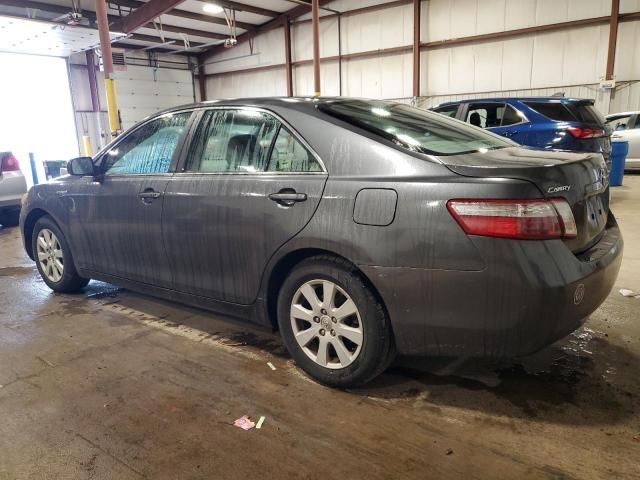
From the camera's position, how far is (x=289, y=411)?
7.61 ft

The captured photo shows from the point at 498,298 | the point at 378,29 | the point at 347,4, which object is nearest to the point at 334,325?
the point at 498,298

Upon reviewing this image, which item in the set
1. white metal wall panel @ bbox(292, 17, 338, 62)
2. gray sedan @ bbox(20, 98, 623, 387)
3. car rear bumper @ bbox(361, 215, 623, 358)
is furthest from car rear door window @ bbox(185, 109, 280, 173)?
white metal wall panel @ bbox(292, 17, 338, 62)

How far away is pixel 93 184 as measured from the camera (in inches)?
143

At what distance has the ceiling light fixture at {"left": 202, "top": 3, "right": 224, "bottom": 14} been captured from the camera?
14.6m

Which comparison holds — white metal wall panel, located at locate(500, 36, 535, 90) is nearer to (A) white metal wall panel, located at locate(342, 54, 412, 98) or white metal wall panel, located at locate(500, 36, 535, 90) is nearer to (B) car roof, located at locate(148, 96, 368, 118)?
(A) white metal wall panel, located at locate(342, 54, 412, 98)

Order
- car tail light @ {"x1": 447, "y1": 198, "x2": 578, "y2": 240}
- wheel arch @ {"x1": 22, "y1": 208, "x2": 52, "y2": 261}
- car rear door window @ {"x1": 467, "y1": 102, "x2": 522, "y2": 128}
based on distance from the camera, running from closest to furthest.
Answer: car tail light @ {"x1": 447, "y1": 198, "x2": 578, "y2": 240} → wheel arch @ {"x1": 22, "y1": 208, "x2": 52, "y2": 261} → car rear door window @ {"x1": 467, "y1": 102, "x2": 522, "y2": 128}

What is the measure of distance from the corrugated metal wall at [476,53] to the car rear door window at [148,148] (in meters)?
12.8

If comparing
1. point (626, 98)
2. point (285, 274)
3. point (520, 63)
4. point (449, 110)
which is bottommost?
point (285, 274)

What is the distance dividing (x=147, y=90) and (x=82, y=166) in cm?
1686

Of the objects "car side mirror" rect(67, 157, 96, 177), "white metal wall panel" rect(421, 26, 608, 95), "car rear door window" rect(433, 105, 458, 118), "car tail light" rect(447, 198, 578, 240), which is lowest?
"car tail light" rect(447, 198, 578, 240)

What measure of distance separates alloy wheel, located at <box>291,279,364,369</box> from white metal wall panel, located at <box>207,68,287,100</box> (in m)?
16.7

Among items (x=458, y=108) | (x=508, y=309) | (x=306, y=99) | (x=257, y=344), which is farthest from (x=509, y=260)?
(x=458, y=108)

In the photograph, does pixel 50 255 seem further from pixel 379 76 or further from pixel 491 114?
pixel 379 76

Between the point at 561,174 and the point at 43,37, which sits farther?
the point at 43,37
